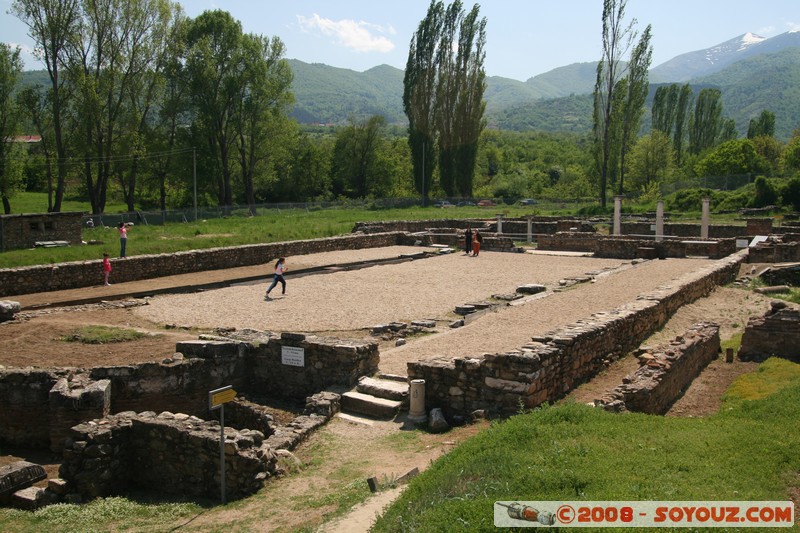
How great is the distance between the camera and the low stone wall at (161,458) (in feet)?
27.2

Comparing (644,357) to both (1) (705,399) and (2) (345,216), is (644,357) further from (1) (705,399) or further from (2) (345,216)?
(2) (345,216)

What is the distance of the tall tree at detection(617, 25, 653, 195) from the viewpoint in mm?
53750

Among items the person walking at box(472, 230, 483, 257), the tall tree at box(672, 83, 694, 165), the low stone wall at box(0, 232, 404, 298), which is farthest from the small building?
the tall tree at box(672, 83, 694, 165)

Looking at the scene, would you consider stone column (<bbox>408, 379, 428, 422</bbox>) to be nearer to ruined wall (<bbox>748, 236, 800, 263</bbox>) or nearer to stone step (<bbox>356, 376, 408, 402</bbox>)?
stone step (<bbox>356, 376, 408, 402</bbox>)

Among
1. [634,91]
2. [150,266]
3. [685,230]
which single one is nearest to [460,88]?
[634,91]

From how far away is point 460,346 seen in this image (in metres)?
13.3

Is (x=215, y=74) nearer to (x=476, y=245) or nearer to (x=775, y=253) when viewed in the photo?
(x=476, y=245)

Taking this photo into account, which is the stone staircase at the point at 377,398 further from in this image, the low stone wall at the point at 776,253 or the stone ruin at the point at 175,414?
the low stone wall at the point at 776,253

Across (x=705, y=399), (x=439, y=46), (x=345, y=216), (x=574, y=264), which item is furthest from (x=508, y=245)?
(x=439, y=46)

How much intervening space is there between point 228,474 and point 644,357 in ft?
24.7

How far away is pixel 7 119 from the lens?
4188 cm

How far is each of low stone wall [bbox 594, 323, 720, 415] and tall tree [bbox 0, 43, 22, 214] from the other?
40.3 meters

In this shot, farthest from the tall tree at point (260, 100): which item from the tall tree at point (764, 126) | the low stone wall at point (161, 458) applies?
the tall tree at point (764, 126)

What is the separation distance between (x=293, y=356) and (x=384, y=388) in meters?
1.97
